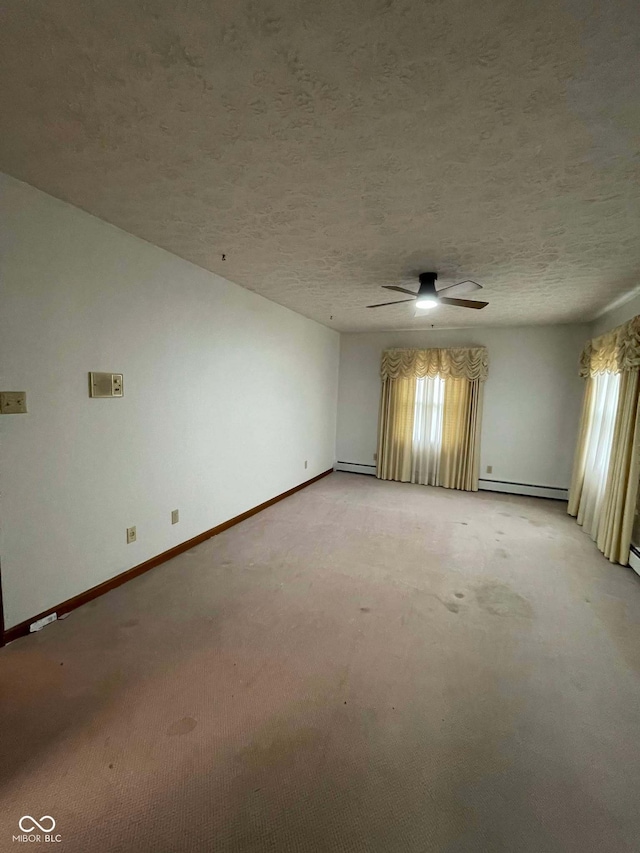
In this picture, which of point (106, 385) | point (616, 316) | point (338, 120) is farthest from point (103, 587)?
point (616, 316)

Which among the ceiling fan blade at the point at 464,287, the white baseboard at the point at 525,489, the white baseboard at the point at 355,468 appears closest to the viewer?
the ceiling fan blade at the point at 464,287

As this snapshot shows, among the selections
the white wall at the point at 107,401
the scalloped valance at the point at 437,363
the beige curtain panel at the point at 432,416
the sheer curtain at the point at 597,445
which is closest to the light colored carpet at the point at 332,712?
the white wall at the point at 107,401

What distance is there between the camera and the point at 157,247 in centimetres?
262

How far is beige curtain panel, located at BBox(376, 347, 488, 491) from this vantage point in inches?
206

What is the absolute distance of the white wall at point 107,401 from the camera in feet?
6.34

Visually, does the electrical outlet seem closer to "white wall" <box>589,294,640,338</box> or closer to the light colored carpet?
the light colored carpet

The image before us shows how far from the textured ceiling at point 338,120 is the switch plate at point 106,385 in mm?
973

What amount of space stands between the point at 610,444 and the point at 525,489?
5.93 ft

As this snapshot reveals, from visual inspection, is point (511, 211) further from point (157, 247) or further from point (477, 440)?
point (477, 440)

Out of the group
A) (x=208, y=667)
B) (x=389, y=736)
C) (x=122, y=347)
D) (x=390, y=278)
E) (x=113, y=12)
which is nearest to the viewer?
(x=113, y=12)

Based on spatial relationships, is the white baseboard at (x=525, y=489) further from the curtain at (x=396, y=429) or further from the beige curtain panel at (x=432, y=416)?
the curtain at (x=396, y=429)

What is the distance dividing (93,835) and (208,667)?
0.73 metres

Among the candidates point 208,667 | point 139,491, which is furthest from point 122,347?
point 208,667

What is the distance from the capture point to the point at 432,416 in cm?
548
